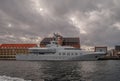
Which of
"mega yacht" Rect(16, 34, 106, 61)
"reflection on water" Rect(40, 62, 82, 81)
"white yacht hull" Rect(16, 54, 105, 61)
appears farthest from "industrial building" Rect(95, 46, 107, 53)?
"reflection on water" Rect(40, 62, 82, 81)

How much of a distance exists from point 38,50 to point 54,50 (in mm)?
7773

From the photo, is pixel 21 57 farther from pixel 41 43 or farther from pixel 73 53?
pixel 41 43

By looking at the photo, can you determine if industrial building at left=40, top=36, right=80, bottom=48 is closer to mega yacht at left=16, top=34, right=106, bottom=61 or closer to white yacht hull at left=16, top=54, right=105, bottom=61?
mega yacht at left=16, top=34, right=106, bottom=61

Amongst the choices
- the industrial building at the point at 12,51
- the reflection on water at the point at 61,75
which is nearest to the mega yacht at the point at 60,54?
the industrial building at the point at 12,51

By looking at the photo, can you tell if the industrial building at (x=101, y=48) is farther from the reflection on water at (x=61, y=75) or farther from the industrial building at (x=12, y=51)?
the reflection on water at (x=61, y=75)

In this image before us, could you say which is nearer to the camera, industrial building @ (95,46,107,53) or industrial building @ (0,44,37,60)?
industrial building @ (0,44,37,60)

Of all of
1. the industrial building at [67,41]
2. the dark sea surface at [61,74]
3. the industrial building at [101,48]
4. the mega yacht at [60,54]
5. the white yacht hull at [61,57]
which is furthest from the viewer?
the industrial building at [101,48]

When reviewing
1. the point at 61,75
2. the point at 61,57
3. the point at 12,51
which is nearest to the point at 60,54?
the point at 61,57

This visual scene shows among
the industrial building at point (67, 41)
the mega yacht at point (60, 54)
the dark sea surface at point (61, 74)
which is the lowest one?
the dark sea surface at point (61, 74)

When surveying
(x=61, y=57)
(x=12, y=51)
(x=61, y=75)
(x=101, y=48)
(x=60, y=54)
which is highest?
(x=101, y=48)

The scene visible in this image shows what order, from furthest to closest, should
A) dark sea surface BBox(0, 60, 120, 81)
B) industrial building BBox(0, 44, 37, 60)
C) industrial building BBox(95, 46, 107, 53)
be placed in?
industrial building BBox(95, 46, 107, 53)
industrial building BBox(0, 44, 37, 60)
dark sea surface BBox(0, 60, 120, 81)

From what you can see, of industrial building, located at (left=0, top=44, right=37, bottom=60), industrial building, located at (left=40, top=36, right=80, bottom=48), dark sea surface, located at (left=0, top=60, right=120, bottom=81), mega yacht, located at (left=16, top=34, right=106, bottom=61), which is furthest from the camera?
industrial building, located at (left=40, top=36, right=80, bottom=48)

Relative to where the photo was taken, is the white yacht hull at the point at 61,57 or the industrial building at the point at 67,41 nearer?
the white yacht hull at the point at 61,57

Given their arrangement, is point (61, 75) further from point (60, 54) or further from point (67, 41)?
point (67, 41)
